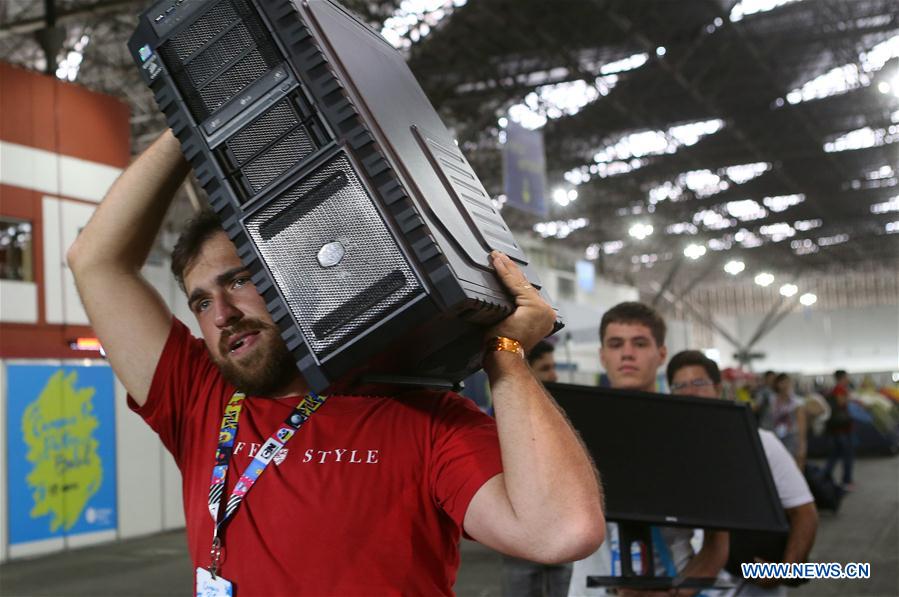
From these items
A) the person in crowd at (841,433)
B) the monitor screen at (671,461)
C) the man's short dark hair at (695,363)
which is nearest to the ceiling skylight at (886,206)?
the person in crowd at (841,433)

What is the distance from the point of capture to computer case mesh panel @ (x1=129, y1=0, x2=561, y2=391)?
4.17ft

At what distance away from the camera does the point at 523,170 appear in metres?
10.6

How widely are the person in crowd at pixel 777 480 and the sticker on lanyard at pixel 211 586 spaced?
1.76 meters

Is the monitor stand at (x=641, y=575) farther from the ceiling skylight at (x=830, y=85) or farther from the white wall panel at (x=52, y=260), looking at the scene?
the ceiling skylight at (x=830, y=85)

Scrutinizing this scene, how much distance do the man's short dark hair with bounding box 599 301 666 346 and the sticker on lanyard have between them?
2.34 metres

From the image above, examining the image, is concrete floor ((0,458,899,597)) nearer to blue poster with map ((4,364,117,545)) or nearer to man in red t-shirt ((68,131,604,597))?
blue poster with map ((4,364,117,545))

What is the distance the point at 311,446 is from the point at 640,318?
2244 mm

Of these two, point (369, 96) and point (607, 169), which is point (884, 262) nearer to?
point (607, 169)

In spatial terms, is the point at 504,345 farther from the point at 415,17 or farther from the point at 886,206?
the point at 886,206

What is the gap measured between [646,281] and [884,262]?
10.7 metres

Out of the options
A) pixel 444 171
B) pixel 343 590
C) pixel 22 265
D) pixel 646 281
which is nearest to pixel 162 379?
pixel 343 590

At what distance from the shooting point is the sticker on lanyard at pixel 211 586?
A: 4.86 feet

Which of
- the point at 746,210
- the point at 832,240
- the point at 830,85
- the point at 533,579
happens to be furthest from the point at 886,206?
the point at 533,579

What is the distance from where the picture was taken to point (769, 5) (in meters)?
15.4
